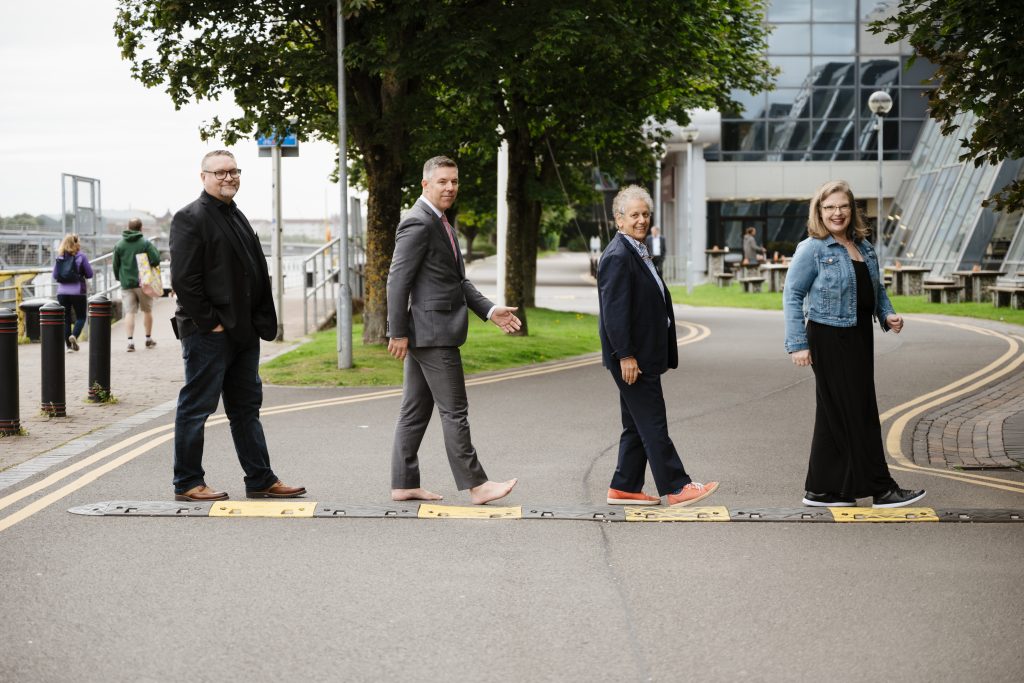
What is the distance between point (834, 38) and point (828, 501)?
145ft

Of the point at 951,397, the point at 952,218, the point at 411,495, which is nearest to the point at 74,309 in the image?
the point at 951,397

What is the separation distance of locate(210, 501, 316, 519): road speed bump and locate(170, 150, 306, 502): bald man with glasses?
0.20 metres

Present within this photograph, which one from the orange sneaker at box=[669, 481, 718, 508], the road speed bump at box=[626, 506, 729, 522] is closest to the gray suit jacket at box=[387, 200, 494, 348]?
the road speed bump at box=[626, 506, 729, 522]

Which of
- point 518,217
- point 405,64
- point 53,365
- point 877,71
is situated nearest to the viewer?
point 53,365

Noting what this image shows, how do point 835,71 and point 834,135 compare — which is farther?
point 834,135

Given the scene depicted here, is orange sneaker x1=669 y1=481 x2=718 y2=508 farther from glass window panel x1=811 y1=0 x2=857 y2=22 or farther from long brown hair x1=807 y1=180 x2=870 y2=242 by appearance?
glass window panel x1=811 y1=0 x2=857 y2=22

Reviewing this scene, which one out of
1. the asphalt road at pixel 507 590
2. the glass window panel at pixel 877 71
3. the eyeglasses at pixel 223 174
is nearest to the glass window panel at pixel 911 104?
the glass window panel at pixel 877 71

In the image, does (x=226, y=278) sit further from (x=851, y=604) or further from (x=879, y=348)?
(x=879, y=348)

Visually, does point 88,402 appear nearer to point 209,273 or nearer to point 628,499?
point 209,273

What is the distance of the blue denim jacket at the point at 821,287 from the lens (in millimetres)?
6840

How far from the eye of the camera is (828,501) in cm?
707

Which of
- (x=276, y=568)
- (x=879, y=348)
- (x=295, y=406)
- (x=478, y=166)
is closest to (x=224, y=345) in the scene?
(x=276, y=568)

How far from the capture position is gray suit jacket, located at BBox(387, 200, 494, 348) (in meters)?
6.96

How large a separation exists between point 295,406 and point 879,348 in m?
9.76
